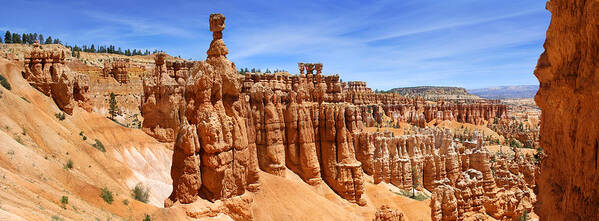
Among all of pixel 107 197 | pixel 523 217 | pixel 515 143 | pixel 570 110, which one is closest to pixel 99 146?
pixel 107 197

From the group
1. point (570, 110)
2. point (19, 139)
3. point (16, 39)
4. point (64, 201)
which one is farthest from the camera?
point (16, 39)

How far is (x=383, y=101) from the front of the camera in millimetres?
103250

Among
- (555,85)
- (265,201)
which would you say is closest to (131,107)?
(265,201)

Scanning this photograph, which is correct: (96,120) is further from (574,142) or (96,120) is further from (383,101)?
(383,101)

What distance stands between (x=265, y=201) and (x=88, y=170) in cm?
961

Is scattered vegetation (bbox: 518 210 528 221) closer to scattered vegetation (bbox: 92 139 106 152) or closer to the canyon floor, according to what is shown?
the canyon floor

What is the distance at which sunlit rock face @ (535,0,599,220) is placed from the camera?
244 inches

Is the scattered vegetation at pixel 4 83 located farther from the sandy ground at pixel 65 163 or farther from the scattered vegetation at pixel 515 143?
the scattered vegetation at pixel 515 143

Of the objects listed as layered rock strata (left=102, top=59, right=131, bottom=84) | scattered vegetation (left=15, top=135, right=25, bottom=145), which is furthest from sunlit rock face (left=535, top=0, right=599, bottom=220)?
layered rock strata (left=102, top=59, right=131, bottom=84)

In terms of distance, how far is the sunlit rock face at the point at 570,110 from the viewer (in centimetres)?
620

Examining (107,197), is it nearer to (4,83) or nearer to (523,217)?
(4,83)

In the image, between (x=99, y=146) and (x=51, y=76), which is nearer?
(x=99, y=146)

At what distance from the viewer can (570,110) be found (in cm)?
670

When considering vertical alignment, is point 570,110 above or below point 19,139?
above
